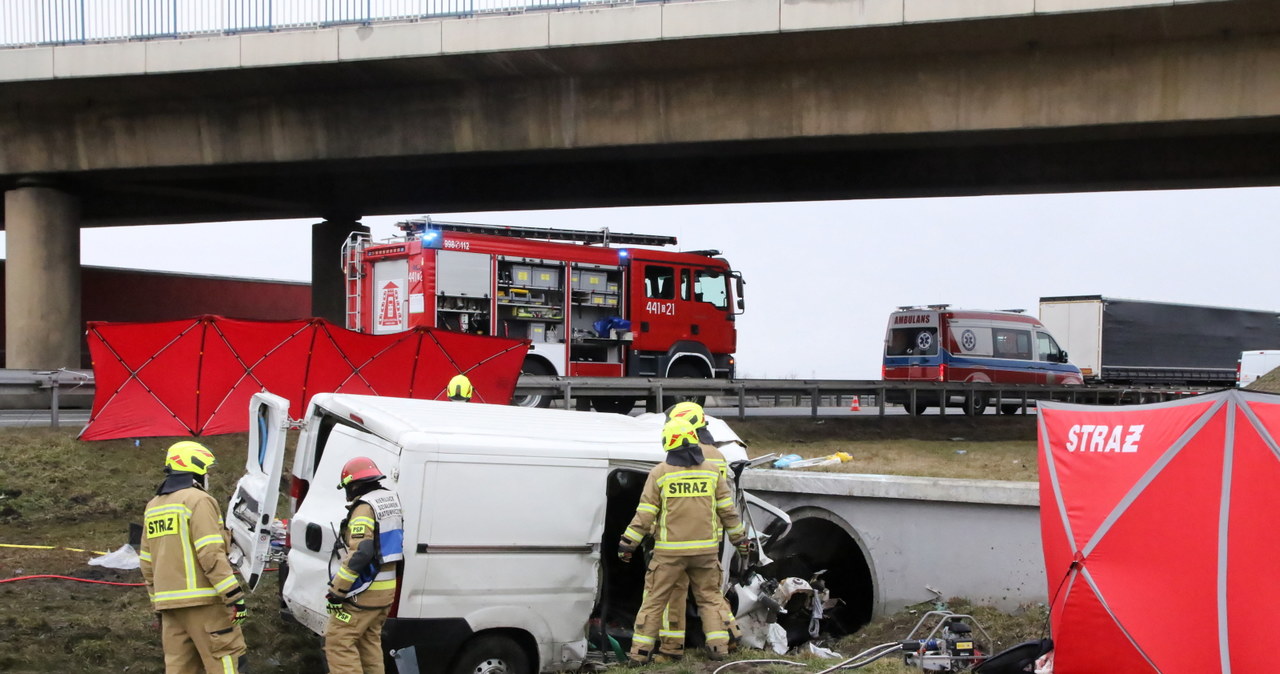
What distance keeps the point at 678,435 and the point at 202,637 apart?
2.91 metres

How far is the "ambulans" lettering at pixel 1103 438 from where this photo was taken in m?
5.92

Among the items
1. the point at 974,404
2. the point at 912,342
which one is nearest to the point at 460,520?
the point at 974,404

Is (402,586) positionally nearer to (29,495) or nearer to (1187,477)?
(1187,477)

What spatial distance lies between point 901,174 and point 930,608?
45.2 ft

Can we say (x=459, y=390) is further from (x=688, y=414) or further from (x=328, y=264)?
(x=328, y=264)

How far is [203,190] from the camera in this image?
80.1ft

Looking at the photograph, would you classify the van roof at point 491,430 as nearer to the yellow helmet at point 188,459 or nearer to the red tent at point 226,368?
the yellow helmet at point 188,459

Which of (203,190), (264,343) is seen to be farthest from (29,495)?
(203,190)

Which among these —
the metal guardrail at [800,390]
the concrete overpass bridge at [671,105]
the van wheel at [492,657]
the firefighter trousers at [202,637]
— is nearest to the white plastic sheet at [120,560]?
the firefighter trousers at [202,637]

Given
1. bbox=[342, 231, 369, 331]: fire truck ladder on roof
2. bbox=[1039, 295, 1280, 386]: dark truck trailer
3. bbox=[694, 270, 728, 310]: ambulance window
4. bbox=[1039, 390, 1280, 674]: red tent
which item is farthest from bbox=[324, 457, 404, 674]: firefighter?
bbox=[1039, 295, 1280, 386]: dark truck trailer

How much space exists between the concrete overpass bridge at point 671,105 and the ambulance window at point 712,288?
2.20 m

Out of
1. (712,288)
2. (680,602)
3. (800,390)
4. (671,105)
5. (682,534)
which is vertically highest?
(671,105)

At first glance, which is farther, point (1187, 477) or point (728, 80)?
point (728, 80)

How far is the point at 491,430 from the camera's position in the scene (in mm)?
A: 6281
